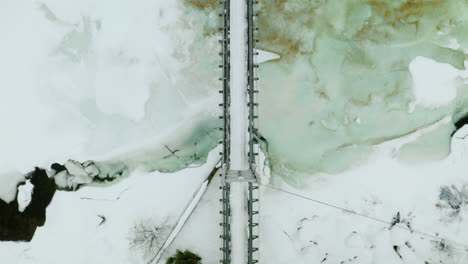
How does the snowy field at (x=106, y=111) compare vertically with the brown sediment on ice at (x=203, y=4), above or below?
below

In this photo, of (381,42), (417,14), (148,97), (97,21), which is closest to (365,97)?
(381,42)

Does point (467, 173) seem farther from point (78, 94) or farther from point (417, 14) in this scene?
point (78, 94)

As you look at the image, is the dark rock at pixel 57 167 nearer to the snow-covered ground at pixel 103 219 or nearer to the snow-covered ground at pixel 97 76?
the snow-covered ground at pixel 97 76

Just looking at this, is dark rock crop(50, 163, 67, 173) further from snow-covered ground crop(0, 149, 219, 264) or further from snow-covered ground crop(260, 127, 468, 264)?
snow-covered ground crop(260, 127, 468, 264)

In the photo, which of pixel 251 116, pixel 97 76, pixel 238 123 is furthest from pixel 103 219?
pixel 251 116

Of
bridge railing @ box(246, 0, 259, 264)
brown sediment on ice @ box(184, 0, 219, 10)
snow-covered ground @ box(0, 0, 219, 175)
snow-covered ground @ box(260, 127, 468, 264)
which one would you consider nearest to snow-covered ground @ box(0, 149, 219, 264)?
snow-covered ground @ box(0, 0, 219, 175)

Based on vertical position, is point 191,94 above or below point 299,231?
above

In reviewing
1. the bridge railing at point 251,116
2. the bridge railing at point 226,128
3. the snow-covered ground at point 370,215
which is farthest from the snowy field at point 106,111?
the snow-covered ground at point 370,215

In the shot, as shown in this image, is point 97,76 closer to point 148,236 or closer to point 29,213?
point 29,213
